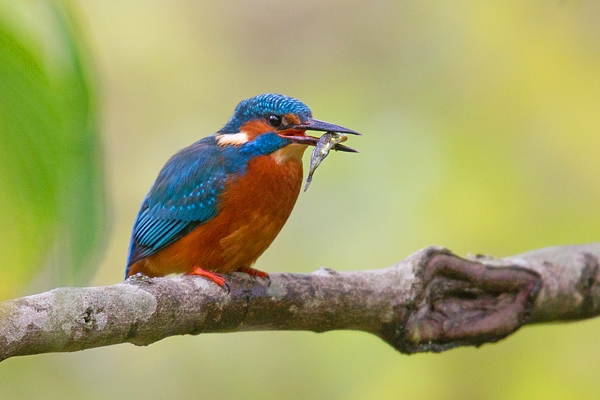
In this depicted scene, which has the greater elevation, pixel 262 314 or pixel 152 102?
pixel 152 102

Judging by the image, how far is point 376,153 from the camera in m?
4.91

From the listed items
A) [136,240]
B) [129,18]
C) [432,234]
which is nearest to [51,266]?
[136,240]

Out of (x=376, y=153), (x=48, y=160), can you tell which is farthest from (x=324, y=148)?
(x=48, y=160)

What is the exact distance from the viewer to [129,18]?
18.9 ft

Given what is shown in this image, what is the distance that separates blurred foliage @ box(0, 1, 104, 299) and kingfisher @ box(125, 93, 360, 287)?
2.49m

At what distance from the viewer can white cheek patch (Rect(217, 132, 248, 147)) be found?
3.23m

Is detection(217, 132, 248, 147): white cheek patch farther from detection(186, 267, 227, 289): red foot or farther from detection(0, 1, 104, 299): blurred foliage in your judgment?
detection(0, 1, 104, 299): blurred foliage

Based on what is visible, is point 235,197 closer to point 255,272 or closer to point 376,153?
point 255,272

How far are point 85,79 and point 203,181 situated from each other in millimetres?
2775

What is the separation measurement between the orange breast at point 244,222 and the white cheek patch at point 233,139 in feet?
0.49

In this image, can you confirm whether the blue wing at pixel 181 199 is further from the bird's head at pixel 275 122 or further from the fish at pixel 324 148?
the fish at pixel 324 148

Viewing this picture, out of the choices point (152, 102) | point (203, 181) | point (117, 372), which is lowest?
point (117, 372)

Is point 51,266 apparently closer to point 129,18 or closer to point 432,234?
point 432,234

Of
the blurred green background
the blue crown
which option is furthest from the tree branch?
the blurred green background
